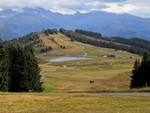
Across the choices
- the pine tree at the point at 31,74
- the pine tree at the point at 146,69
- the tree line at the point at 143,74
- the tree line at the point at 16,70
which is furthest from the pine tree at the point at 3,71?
the pine tree at the point at 146,69

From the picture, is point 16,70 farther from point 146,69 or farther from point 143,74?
point 146,69

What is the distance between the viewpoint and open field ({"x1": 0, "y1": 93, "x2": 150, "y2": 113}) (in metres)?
28.0

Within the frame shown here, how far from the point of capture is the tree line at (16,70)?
6288cm

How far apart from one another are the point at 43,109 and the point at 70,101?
4832 millimetres

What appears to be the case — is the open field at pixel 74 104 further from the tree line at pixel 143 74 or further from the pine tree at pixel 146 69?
the tree line at pixel 143 74

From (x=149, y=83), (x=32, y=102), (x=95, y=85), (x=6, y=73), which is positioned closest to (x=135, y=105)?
(x=32, y=102)

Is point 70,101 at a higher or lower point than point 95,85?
higher

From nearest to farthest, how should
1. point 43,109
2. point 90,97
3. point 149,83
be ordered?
point 43,109 → point 90,97 → point 149,83

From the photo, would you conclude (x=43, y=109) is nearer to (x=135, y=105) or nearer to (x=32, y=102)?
(x=32, y=102)

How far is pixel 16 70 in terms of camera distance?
68125mm

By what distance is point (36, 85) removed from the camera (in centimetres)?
7475

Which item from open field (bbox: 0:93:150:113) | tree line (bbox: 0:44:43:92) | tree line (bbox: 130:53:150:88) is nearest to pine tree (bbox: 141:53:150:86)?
tree line (bbox: 130:53:150:88)

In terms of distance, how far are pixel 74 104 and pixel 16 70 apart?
38323 millimetres

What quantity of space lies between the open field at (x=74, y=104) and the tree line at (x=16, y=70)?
26.5 meters
